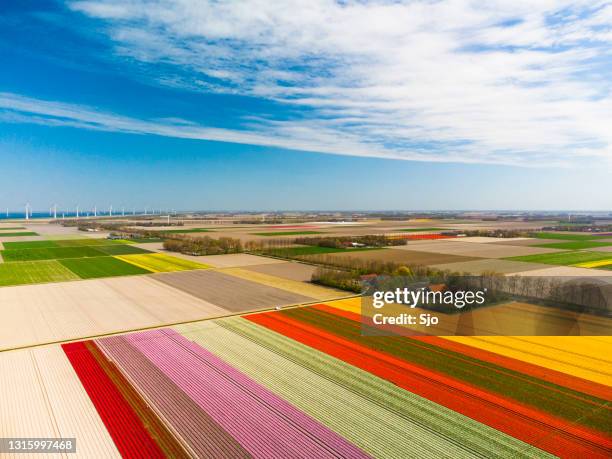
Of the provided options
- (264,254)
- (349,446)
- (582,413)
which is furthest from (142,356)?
(264,254)

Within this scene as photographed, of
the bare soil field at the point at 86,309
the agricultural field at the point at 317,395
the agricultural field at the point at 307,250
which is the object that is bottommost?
the agricultural field at the point at 317,395

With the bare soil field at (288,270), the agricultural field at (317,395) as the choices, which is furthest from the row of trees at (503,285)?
the agricultural field at (317,395)

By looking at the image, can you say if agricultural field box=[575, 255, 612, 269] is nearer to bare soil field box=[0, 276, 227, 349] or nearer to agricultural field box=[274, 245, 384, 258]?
agricultural field box=[274, 245, 384, 258]

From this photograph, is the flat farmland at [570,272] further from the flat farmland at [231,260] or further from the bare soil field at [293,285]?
the flat farmland at [231,260]

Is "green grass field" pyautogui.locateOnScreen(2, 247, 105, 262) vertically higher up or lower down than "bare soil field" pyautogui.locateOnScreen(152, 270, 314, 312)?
higher up

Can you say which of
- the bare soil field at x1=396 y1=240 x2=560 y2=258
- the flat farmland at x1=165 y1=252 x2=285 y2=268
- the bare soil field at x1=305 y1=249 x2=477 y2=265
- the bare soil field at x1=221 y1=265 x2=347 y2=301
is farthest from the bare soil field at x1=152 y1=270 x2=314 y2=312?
the bare soil field at x1=396 y1=240 x2=560 y2=258

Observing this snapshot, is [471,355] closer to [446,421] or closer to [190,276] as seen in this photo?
[446,421]
